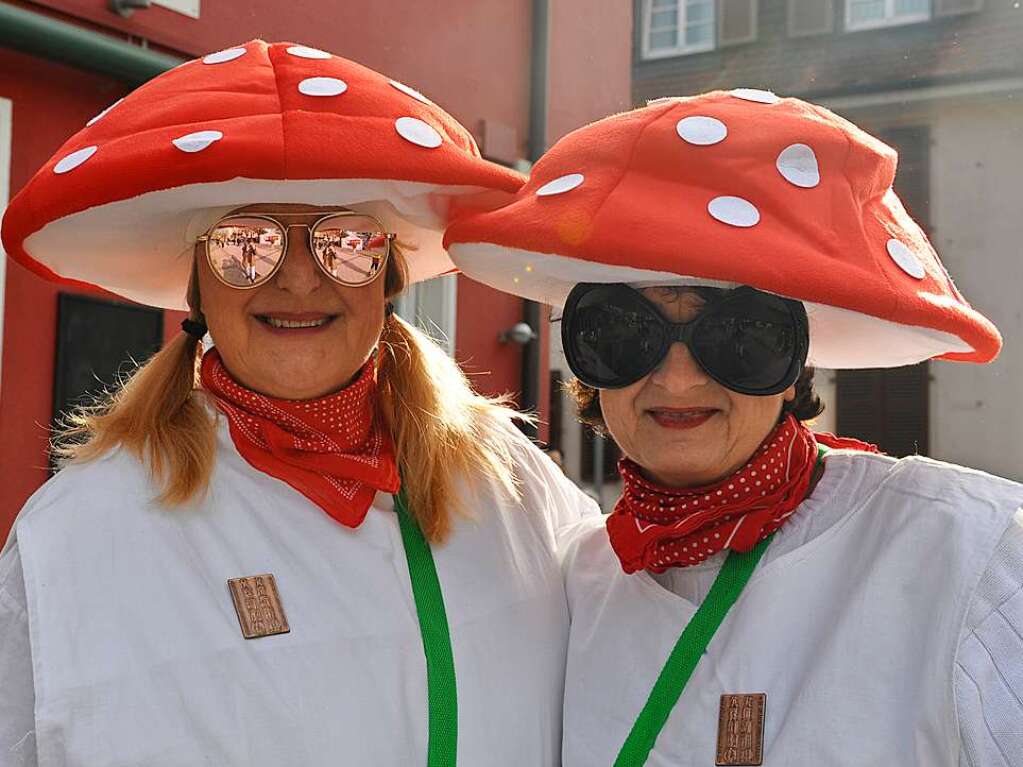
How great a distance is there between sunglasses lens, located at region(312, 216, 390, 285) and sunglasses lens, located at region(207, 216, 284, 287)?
9cm

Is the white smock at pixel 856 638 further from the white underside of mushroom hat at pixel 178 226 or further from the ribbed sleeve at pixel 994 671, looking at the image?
the white underside of mushroom hat at pixel 178 226

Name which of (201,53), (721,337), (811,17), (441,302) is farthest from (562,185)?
(811,17)

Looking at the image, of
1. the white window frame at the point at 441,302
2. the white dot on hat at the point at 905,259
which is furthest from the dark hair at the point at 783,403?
the white window frame at the point at 441,302

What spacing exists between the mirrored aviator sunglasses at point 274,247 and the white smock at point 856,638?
899 mm

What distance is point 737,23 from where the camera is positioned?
1753cm

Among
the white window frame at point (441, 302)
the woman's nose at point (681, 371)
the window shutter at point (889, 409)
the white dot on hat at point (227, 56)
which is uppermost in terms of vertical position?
the white dot on hat at point (227, 56)

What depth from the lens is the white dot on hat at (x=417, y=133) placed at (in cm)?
239

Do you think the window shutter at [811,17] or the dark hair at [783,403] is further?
the window shutter at [811,17]

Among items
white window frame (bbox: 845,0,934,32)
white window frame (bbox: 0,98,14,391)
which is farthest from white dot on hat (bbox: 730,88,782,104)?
white window frame (bbox: 845,0,934,32)

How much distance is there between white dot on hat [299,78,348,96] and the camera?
2.39m

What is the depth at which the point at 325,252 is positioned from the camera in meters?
2.58

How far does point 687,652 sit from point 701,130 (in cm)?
97

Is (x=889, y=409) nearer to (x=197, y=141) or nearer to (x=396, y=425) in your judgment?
(x=396, y=425)

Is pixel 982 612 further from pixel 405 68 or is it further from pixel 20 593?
pixel 405 68
